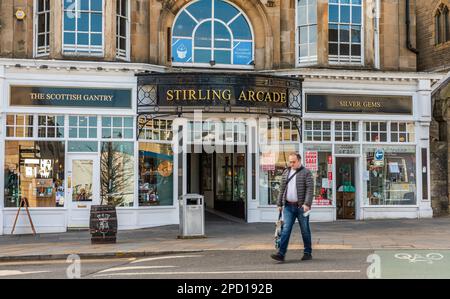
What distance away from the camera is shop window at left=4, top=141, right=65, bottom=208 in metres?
19.7

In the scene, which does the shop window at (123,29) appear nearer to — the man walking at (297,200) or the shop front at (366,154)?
the shop front at (366,154)

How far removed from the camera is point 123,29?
2084 cm

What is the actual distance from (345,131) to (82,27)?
370 inches

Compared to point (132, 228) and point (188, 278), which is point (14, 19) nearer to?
point (132, 228)

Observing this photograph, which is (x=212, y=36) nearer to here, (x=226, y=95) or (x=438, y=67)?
(x=226, y=95)

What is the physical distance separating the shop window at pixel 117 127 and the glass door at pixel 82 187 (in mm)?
850

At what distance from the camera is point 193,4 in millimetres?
21812

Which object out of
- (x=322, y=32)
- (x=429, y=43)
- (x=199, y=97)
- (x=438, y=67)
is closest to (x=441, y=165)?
(x=438, y=67)

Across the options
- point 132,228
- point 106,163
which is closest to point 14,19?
point 106,163

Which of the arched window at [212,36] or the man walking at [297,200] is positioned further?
the arched window at [212,36]

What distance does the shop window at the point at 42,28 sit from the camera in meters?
20.4

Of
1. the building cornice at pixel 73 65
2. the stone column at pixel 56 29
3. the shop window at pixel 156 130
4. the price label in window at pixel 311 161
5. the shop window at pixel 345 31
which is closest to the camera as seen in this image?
the building cornice at pixel 73 65

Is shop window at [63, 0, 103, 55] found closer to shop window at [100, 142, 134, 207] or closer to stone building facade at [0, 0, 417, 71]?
stone building facade at [0, 0, 417, 71]

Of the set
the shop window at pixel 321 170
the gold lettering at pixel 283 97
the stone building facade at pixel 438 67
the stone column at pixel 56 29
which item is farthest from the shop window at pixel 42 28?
the stone building facade at pixel 438 67
